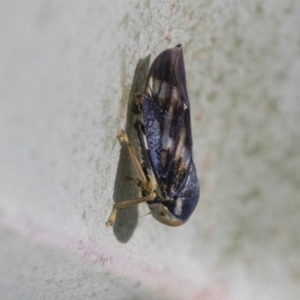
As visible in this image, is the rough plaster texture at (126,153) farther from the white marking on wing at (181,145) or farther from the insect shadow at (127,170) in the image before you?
the white marking on wing at (181,145)

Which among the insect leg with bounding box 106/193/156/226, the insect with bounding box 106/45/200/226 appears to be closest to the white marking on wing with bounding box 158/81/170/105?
the insect with bounding box 106/45/200/226

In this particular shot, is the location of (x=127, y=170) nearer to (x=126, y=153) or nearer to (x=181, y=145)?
(x=126, y=153)

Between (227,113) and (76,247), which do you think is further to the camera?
(227,113)

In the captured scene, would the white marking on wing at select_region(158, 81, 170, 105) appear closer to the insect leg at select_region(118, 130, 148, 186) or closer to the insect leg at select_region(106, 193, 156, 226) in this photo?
the insect leg at select_region(118, 130, 148, 186)

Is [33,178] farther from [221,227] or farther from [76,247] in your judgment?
[221,227]

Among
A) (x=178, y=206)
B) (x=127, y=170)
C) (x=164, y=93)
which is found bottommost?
(x=178, y=206)

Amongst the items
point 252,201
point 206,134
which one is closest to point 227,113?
point 206,134

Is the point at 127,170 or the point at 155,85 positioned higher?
the point at 155,85

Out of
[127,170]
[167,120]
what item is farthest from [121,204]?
[167,120]
